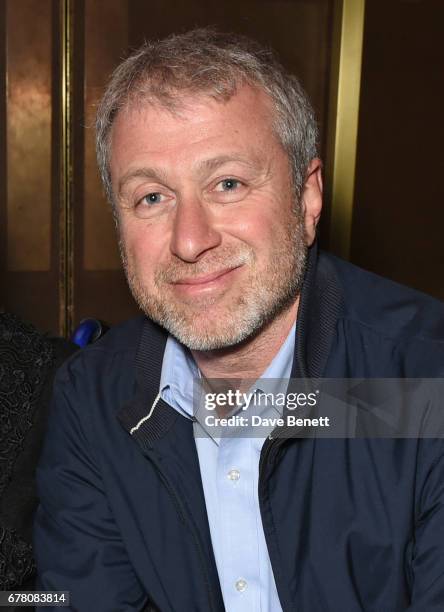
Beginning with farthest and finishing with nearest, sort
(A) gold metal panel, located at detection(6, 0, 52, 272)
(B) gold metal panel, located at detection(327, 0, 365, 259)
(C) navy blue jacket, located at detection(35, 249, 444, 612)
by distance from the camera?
(B) gold metal panel, located at detection(327, 0, 365, 259) → (A) gold metal panel, located at detection(6, 0, 52, 272) → (C) navy blue jacket, located at detection(35, 249, 444, 612)

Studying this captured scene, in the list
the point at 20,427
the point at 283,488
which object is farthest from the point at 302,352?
the point at 20,427

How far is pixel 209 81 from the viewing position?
1.39 metres

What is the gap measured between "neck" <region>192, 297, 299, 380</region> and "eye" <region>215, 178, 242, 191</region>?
25cm

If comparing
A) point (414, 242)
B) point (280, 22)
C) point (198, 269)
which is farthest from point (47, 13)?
point (198, 269)

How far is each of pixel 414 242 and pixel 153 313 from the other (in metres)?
3.10

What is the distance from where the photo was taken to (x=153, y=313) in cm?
146

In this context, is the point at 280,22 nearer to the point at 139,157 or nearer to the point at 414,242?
the point at 414,242

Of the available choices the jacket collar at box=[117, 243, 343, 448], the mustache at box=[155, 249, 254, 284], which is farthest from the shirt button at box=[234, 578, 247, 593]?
the mustache at box=[155, 249, 254, 284]

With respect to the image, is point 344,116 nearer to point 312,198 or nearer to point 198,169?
point 312,198

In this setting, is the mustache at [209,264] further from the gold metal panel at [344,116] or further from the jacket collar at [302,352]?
the gold metal panel at [344,116]

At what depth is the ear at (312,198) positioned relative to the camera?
1.54 metres

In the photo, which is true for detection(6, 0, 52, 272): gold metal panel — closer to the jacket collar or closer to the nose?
the jacket collar

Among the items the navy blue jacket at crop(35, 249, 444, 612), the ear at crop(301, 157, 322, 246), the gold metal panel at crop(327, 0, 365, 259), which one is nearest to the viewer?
the navy blue jacket at crop(35, 249, 444, 612)

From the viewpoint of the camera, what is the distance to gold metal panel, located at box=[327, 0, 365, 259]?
4000mm
